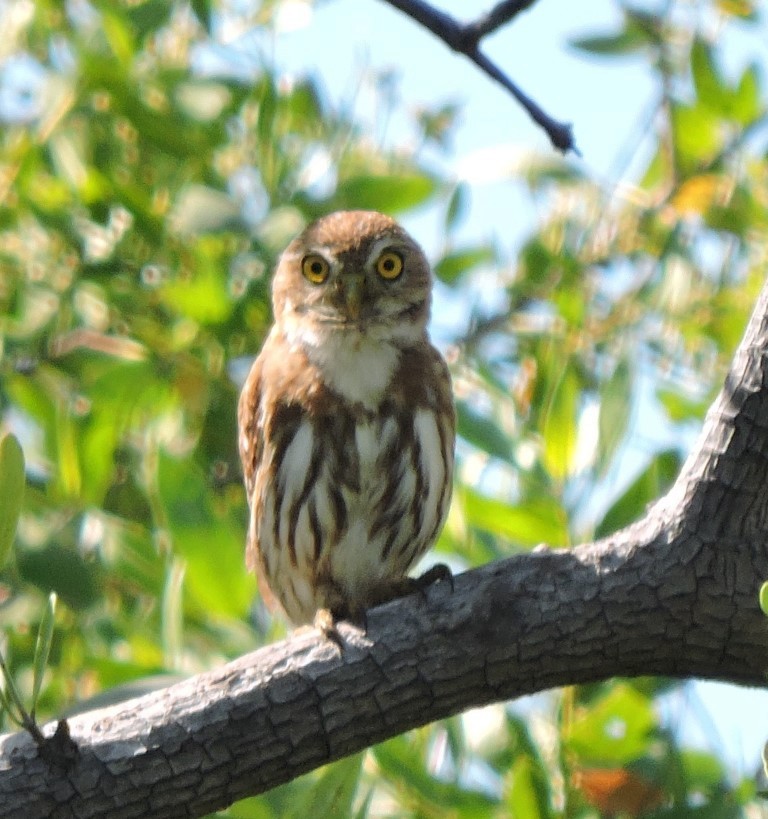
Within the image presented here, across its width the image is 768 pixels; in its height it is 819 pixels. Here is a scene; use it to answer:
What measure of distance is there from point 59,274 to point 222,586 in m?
1.17

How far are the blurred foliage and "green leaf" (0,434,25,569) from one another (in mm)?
1070

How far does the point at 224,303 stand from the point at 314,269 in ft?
0.96

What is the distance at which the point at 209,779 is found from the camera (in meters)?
2.96

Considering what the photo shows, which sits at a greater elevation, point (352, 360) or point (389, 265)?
point (389, 265)

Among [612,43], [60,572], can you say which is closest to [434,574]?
[60,572]

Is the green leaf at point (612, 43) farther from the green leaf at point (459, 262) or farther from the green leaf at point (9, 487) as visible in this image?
the green leaf at point (9, 487)

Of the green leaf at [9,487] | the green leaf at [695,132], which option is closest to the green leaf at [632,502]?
the green leaf at [695,132]

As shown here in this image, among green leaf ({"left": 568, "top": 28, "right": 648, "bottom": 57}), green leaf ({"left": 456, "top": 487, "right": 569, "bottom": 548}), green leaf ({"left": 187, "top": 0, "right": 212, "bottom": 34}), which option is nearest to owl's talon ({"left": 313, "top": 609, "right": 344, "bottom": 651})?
green leaf ({"left": 456, "top": 487, "right": 569, "bottom": 548})

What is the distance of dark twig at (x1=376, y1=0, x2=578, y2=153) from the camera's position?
2.86 m

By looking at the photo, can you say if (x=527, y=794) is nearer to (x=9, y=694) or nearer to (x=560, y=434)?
(x=560, y=434)

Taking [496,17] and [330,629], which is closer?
[496,17]

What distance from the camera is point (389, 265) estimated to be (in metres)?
4.38

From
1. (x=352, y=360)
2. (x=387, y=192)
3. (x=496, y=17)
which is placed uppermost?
(x=496, y=17)

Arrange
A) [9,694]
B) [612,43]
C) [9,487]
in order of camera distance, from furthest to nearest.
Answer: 1. [612,43]
2. [9,694]
3. [9,487]
